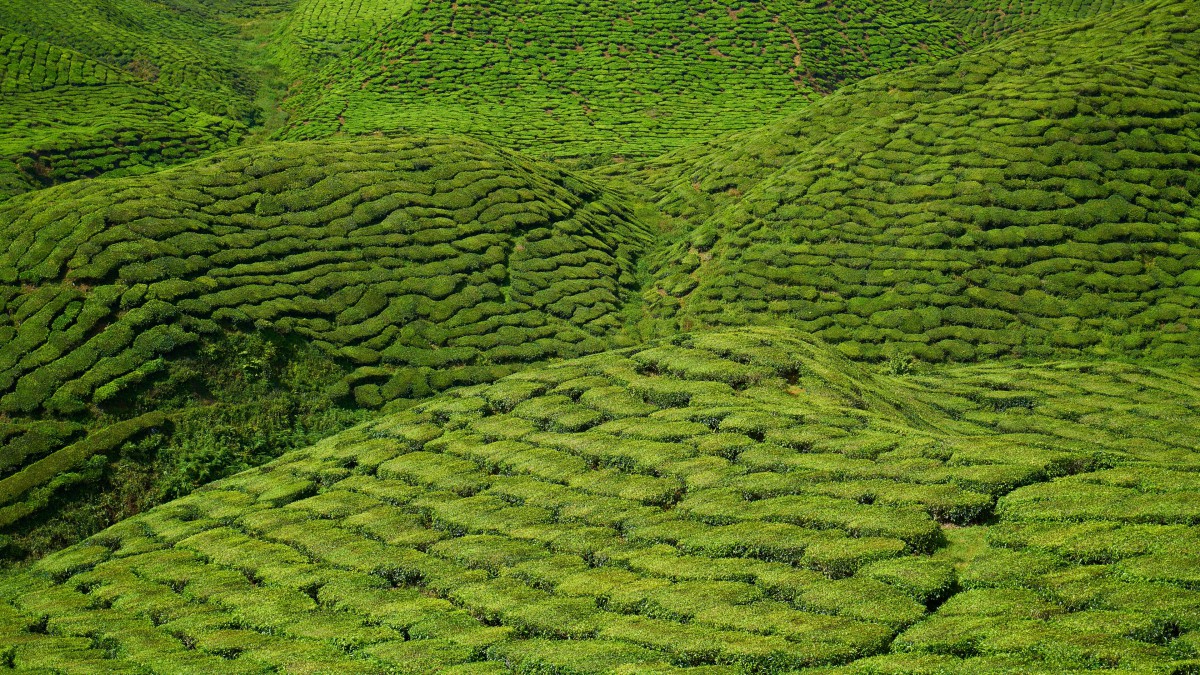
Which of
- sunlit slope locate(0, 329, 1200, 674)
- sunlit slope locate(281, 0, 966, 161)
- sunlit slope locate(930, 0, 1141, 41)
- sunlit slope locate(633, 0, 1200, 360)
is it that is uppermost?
sunlit slope locate(930, 0, 1141, 41)

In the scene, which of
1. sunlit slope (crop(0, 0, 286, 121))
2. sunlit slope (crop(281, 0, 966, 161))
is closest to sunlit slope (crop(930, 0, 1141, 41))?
sunlit slope (crop(281, 0, 966, 161))

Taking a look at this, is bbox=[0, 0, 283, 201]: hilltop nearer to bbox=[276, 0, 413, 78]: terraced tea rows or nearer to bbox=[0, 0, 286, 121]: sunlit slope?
bbox=[0, 0, 286, 121]: sunlit slope

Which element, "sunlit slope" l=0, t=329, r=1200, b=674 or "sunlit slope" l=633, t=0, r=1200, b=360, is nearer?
"sunlit slope" l=0, t=329, r=1200, b=674

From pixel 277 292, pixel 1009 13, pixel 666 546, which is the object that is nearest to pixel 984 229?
pixel 666 546

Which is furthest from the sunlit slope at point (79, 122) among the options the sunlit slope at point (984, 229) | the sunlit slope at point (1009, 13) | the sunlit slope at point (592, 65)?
the sunlit slope at point (1009, 13)

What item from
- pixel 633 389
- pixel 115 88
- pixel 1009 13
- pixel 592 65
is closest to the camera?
pixel 633 389

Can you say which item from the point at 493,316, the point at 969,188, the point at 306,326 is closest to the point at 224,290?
the point at 306,326

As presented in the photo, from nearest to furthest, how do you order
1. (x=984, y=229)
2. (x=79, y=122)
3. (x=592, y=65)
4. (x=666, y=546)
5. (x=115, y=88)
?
1. (x=666, y=546)
2. (x=984, y=229)
3. (x=79, y=122)
4. (x=115, y=88)
5. (x=592, y=65)

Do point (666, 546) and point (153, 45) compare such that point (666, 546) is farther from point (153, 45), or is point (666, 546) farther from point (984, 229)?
point (153, 45)
